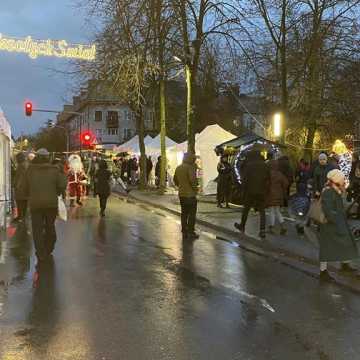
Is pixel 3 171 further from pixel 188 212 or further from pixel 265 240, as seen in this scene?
pixel 265 240

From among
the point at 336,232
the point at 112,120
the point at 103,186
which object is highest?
the point at 112,120

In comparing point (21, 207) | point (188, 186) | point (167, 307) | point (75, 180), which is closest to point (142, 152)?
point (75, 180)

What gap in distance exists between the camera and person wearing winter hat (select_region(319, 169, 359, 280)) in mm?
8289

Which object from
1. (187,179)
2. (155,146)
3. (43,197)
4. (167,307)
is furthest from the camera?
(155,146)

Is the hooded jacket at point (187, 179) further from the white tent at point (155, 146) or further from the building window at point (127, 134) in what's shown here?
the building window at point (127, 134)

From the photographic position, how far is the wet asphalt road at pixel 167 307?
17.2 ft

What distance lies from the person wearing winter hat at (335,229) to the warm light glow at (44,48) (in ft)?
44.1

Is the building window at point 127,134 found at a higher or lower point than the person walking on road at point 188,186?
higher

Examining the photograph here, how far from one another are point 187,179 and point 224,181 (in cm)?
718

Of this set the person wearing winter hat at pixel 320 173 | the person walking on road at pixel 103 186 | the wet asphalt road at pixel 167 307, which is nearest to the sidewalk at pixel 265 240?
the wet asphalt road at pixel 167 307

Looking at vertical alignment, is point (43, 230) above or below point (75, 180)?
below

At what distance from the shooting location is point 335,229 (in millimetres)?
8297

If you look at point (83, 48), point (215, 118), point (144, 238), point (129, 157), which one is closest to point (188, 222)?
point (144, 238)

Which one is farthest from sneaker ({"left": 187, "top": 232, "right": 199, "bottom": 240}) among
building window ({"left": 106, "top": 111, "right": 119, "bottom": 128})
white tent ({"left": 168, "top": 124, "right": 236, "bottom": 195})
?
building window ({"left": 106, "top": 111, "right": 119, "bottom": 128})
